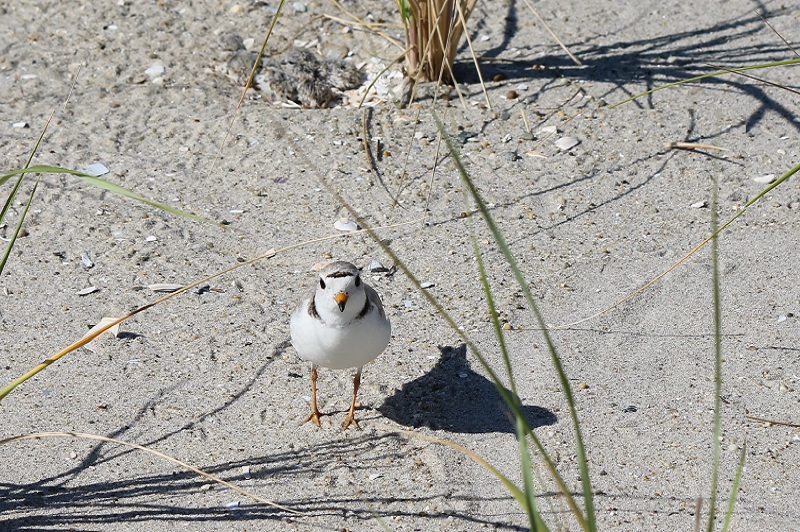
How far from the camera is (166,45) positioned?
6.66 m

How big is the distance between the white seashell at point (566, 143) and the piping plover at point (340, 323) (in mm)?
2302

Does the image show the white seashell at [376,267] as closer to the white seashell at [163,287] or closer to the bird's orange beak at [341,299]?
the white seashell at [163,287]

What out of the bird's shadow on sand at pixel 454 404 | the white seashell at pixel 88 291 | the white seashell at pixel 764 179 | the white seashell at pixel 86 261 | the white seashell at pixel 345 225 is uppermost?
the white seashell at pixel 764 179

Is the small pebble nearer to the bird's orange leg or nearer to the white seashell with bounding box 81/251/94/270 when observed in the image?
the white seashell with bounding box 81/251/94/270

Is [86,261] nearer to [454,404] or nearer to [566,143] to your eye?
[454,404]

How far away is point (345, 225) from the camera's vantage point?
Answer: 5277 millimetres

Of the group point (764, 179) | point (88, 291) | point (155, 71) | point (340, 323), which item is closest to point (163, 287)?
point (88, 291)

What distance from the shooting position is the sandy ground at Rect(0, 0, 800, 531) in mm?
3656

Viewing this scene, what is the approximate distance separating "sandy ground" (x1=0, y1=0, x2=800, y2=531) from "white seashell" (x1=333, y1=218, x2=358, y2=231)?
109 mm

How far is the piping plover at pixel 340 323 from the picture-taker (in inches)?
145

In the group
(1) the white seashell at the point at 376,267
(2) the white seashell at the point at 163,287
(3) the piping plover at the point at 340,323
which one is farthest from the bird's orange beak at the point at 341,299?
(2) the white seashell at the point at 163,287

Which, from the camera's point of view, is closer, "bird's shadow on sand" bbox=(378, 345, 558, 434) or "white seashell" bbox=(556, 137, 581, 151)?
"bird's shadow on sand" bbox=(378, 345, 558, 434)

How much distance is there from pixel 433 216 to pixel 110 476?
2.37 metres

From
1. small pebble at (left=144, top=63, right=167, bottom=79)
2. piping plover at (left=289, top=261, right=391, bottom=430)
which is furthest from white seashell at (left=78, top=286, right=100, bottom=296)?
small pebble at (left=144, top=63, right=167, bottom=79)
